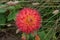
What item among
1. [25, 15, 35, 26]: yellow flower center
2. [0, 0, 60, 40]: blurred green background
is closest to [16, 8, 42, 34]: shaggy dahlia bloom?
[25, 15, 35, 26]: yellow flower center

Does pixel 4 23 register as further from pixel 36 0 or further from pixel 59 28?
pixel 59 28

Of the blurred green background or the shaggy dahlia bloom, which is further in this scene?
the blurred green background

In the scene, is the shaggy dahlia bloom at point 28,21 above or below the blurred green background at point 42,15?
above

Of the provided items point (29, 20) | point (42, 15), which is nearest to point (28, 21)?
point (29, 20)

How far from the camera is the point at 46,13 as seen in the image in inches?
62.7

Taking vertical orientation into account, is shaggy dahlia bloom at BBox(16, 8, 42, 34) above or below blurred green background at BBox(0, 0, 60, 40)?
above

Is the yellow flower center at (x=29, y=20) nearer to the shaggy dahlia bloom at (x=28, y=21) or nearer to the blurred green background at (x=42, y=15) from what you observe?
the shaggy dahlia bloom at (x=28, y=21)

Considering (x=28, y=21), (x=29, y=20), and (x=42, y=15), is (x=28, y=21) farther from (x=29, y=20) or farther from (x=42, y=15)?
(x=42, y=15)

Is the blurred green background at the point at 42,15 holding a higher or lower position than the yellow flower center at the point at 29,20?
lower

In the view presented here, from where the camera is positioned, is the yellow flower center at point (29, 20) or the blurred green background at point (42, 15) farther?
the blurred green background at point (42, 15)

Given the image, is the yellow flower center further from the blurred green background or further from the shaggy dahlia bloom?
the blurred green background

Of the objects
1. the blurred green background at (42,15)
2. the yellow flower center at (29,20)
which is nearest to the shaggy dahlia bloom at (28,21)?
the yellow flower center at (29,20)

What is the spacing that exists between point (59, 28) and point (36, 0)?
33 centimetres

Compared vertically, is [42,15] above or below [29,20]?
below
